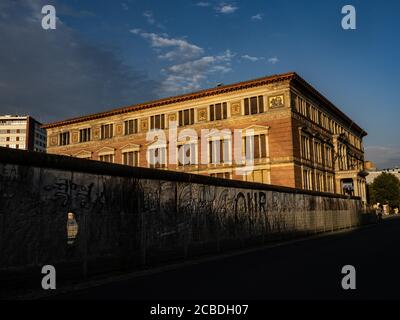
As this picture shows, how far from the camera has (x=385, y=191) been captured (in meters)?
93.4

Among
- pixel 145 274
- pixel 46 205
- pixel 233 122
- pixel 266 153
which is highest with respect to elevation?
pixel 233 122

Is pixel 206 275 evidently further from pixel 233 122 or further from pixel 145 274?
pixel 233 122

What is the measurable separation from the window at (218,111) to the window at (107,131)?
1486cm

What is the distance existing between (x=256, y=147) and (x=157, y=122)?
13450mm

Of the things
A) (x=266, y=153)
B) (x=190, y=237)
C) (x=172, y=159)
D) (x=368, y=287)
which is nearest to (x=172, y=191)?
(x=190, y=237)

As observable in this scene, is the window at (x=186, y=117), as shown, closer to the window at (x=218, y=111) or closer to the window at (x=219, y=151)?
the window at (x=218, y=111)

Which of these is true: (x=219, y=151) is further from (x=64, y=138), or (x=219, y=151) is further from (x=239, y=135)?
(x=64, y=138)

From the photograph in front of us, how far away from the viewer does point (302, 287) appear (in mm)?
8148

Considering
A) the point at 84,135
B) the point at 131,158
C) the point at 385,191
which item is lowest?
the point at 385,191

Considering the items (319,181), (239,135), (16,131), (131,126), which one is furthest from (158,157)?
(16,131)

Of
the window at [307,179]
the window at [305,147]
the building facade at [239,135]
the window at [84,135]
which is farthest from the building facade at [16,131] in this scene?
the window at [307,179]

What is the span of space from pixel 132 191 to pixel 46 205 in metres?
3.09

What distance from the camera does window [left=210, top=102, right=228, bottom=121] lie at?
4278 cm

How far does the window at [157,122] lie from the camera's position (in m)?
47.3
